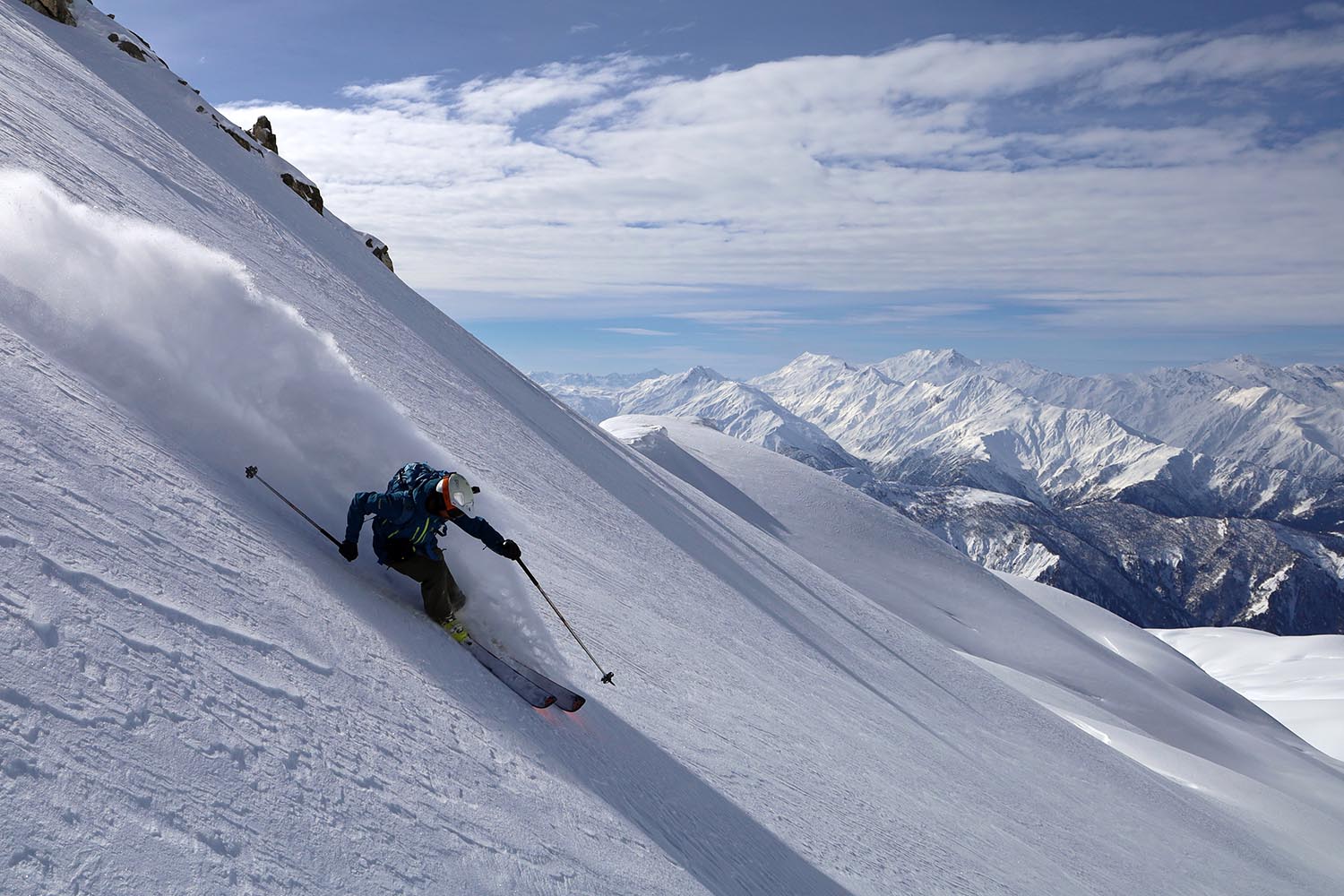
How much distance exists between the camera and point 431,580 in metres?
6.98

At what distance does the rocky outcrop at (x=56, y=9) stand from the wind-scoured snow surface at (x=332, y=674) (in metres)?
13.3

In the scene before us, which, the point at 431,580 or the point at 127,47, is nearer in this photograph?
the point at 431,580

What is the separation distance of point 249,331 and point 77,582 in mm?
4206

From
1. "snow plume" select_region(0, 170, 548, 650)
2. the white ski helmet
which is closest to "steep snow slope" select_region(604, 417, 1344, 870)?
"snow plume" select_region(0, 170, 548, 650)

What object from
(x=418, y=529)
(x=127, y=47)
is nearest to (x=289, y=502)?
(x=418, y=529)

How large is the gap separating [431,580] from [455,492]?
35.7 inches

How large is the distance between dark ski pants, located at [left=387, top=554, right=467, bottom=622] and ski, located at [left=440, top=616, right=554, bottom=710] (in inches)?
4.7

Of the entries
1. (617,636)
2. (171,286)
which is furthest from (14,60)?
(617,636)

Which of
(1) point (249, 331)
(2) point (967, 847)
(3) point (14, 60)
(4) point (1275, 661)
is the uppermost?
(4) point (1275, 661)

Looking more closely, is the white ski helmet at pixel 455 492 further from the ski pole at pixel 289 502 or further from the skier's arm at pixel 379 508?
the ski pole at pixel 289 502

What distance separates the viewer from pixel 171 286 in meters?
7.90

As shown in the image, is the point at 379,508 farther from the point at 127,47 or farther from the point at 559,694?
the point at 127,47

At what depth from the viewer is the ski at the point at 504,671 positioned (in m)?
6.82

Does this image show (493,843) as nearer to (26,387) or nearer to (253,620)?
(253,620)
